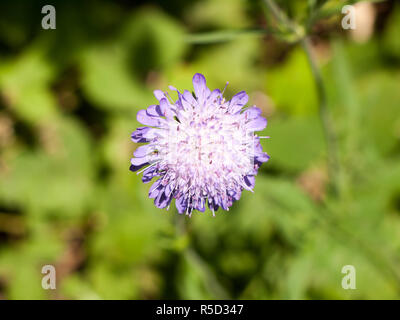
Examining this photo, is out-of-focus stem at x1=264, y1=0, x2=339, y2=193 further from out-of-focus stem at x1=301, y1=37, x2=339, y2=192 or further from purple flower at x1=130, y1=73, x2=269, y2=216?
purple flower at x1=130, y1=73, x2=269, y2=216

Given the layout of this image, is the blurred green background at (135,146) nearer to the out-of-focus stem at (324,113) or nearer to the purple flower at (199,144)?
the out-of-focus stem at (324,113)

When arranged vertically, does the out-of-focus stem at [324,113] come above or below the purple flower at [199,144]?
above

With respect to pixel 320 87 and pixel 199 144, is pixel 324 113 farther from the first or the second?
pixel 199 144

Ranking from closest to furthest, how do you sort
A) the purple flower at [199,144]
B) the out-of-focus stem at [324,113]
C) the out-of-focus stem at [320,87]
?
the purple flower at [199,144] → the out-of-focus stem at [320,87] → the out-of-focus stem at [324,113]

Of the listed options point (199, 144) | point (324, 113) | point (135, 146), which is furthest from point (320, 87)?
point (135, 146)

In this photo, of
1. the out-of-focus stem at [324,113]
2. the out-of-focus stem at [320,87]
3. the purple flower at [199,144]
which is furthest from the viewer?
the out-of-focus stem at [324,113]

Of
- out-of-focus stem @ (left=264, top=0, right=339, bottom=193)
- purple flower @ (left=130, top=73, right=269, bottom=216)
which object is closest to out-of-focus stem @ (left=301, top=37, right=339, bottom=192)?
out-of-focus stem @ (left=264, top=0, right=339, bottom=193)

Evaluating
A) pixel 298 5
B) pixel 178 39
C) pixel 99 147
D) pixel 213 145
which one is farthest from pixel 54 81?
pixel 213 145

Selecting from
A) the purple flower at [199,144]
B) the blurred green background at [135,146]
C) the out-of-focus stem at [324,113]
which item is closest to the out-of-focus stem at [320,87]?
the out-of-focus stem at [324,113]
